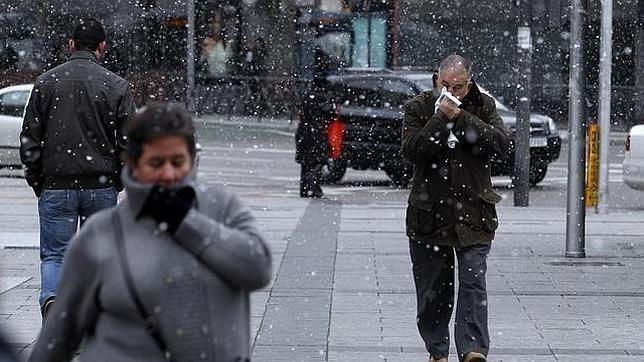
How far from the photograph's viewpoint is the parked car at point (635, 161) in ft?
57.1

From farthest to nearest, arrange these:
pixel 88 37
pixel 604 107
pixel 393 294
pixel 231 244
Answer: pixel 604 107 → pixel 393 294 → pixel 88 37 → pixel 231 244

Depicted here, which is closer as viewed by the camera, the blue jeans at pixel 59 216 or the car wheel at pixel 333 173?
the blue jeans at pixel 59 216

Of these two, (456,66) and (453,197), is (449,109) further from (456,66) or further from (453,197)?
(453,197)

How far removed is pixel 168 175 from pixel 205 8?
33154mm

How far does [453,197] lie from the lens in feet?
23.4

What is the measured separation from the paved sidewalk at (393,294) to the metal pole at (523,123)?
7.13ft

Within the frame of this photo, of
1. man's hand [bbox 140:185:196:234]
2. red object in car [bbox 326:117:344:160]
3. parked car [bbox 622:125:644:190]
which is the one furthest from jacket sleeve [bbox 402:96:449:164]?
red object in car [bbox 326:117:344:160]

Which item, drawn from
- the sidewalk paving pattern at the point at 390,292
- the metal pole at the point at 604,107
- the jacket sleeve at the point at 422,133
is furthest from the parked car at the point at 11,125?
the jacket sleeve at the point at 422,133

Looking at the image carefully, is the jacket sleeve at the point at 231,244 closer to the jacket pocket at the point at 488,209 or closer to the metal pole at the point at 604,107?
the jacket pocket at the point at 488,209

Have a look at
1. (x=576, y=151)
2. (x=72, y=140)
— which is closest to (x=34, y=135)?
(x=72, y=140)

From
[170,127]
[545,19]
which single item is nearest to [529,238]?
[545,19]

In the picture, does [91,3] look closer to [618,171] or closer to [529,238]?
[618,171]

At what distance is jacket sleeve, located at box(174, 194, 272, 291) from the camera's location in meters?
3.54

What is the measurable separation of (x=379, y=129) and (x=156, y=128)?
55.5 ft
